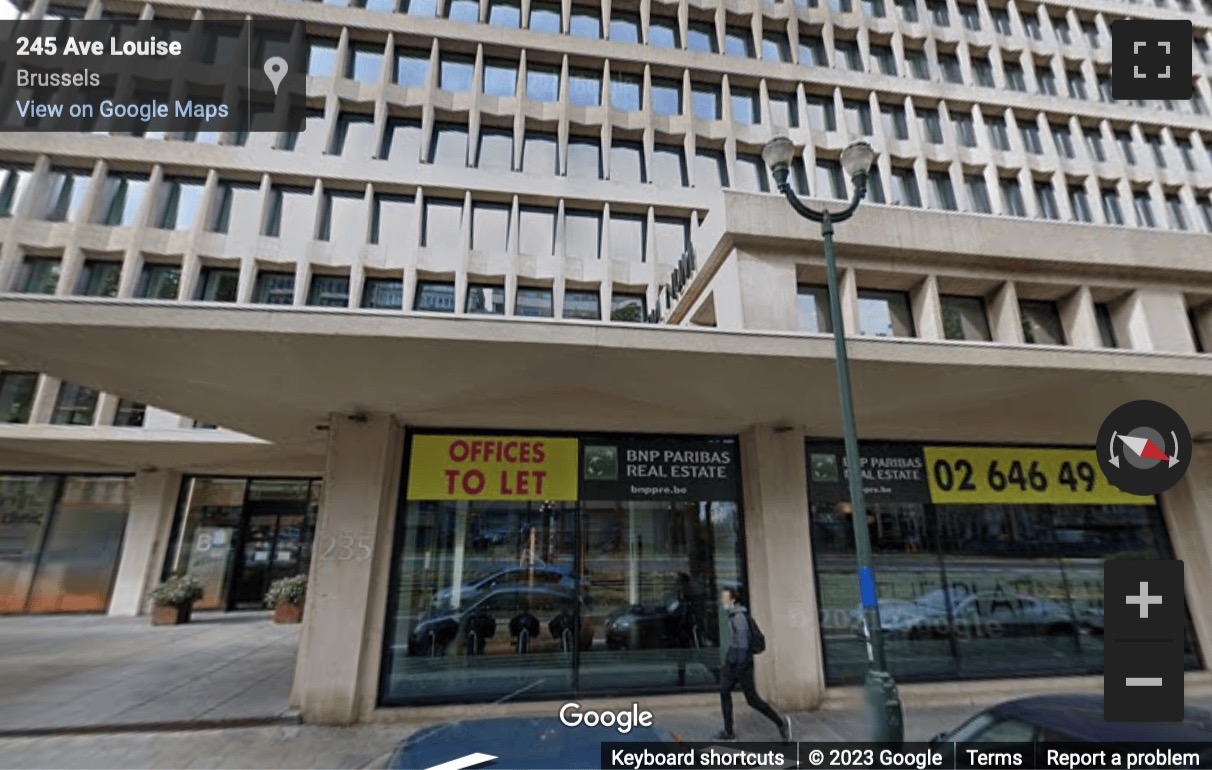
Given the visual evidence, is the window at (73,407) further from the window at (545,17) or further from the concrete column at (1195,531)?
the concrete column at (1195,531)

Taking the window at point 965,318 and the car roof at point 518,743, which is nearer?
the car roof at point 518,743

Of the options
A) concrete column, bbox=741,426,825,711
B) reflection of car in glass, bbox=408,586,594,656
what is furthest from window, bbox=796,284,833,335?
reflection of car in glass, bbox=408,586,594,656

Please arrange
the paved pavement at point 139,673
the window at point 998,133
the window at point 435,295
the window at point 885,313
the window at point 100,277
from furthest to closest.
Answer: the window at point 998,133
the window at point 435,295
the window at point 100,277
the window at point 885,313
the paved pavement at point 139,673

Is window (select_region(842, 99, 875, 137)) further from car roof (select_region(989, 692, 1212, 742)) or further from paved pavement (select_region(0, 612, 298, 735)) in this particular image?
paved pavement (select_region(0, 612, 298, 735))

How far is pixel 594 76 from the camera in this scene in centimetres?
2267

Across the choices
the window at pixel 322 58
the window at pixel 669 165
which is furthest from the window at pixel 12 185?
the window at pixel 669 165

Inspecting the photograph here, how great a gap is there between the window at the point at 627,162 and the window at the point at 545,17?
17.6 feet

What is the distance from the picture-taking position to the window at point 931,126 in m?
24.3

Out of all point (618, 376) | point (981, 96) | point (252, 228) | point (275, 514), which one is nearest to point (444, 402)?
point (618, 376)

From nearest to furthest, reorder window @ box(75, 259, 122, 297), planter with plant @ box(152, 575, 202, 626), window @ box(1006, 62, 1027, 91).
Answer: planter with plant @ box(152, 575, 202, 626), window @ box(75, 259, 122, 297), window @ box(1006, 62, 1027, 91)

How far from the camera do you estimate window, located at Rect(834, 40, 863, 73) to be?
24.8 m

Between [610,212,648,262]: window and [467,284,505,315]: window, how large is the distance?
4.41 m

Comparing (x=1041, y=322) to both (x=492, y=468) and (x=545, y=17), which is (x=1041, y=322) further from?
(x=545, y=17)

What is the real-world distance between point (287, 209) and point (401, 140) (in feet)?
15.8
